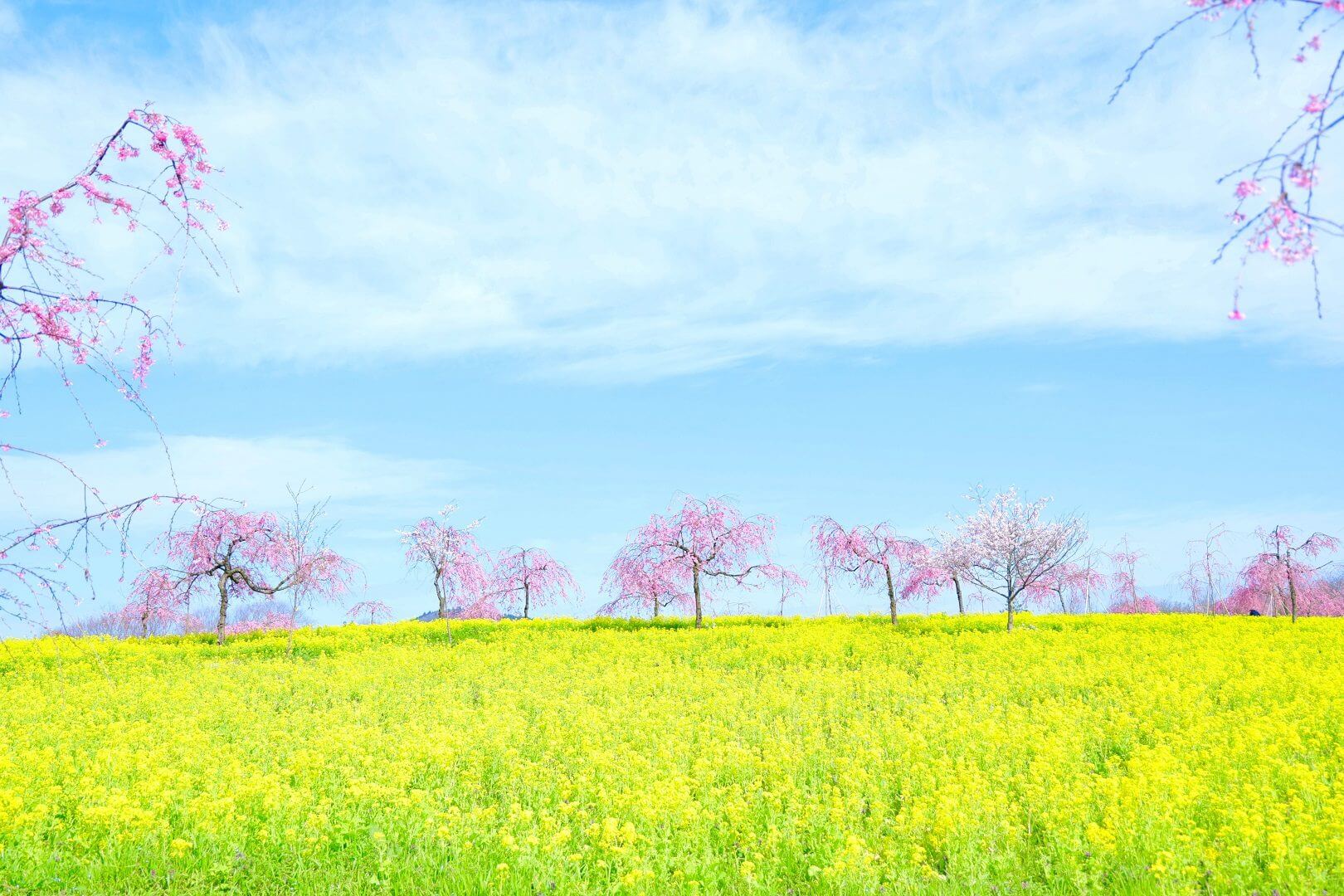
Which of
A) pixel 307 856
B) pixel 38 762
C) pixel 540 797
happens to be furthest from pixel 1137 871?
pixel 38 762

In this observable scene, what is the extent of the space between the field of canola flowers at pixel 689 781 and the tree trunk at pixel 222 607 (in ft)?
41.7

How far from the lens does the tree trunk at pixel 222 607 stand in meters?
32.1

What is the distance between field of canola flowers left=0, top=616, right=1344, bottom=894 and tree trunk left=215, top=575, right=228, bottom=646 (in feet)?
41.7

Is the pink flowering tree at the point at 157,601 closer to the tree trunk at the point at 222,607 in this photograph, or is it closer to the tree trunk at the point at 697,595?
the tree trunk at the point at 222,607

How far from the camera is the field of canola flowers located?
23.3 feet

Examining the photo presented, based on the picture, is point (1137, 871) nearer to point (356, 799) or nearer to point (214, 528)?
point (356, 799)

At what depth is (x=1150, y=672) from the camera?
18016 mm

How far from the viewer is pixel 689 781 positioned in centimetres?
934

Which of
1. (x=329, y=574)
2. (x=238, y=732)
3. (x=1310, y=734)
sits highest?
(x=329, y=574)

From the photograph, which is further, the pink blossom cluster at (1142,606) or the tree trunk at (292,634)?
the pink blossom cluster at (1142,606)

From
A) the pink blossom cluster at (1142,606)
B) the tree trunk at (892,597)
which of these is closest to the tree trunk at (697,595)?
the tree trunk at (892,597)

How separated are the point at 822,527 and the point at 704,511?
18.8 feet

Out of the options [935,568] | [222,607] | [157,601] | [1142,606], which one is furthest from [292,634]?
[1142,606]

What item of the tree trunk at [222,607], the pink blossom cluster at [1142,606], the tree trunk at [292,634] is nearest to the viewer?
the tree trunk at [292,634]
